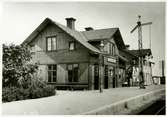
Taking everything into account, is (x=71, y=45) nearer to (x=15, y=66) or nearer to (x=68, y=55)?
(x=68, y=55)

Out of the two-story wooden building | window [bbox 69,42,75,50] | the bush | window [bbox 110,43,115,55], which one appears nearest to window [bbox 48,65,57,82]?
the two-story wooden building

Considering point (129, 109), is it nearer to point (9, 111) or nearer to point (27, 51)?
point (9, 111)

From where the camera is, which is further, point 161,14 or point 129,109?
point 129,109

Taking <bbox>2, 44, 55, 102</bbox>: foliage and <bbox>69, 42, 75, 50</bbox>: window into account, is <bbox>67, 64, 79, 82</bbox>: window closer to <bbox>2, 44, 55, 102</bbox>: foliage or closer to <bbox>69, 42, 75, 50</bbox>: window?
<bbox>69, 42, 75, 50</bbox>: window

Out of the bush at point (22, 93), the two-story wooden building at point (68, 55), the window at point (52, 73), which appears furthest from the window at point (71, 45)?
the bush at point (22, 93)

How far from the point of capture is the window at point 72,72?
1809 cm

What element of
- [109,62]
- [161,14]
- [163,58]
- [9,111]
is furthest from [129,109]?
[109,62]

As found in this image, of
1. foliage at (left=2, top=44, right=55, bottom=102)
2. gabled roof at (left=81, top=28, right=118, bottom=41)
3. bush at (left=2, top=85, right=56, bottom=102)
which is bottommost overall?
bush at (left=2, top=85, right=56, bottom=102)

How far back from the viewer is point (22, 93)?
11766 millimetres

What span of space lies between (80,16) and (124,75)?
13.6m

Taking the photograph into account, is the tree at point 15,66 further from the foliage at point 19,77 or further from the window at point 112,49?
the window at point 112,49

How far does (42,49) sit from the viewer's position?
19.0m

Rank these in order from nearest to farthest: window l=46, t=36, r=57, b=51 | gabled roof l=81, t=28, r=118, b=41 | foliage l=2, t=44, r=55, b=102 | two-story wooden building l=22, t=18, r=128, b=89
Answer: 1. foliage l=2, t=44, r=55, b=102
2. two-story wooden building l=22, t=18, r=128, b=89
3. window l=46, t=36, r=57, b=51
4. gabled roof l=81, t=28, r=118, b=41

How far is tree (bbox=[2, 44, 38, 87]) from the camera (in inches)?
499
